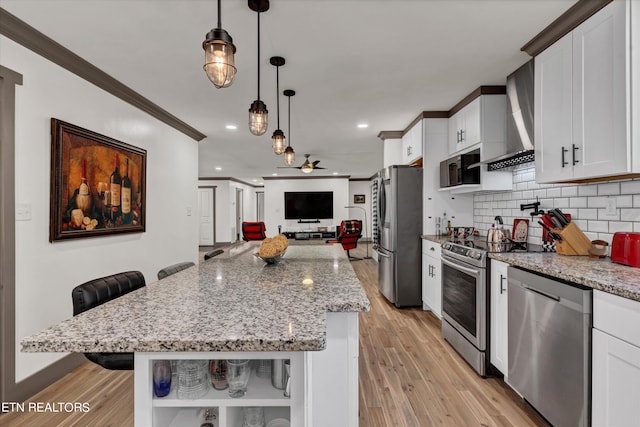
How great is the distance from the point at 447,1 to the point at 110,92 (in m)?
2.82

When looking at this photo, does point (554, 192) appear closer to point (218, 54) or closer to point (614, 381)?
point (614, 381)

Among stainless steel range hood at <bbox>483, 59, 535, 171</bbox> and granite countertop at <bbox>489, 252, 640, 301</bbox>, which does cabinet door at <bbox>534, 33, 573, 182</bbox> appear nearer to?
stainless steel range hood at <bbox>483, 59, 535, 171</bbox>

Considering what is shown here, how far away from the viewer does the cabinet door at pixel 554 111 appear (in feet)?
6.83

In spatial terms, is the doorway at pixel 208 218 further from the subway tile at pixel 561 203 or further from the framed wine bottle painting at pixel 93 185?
the subway tile at pixel 561 203

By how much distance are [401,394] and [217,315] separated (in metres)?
1.66

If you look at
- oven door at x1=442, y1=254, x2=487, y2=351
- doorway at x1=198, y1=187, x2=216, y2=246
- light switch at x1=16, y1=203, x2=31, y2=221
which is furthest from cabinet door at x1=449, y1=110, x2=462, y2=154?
doorway at x1=198, y1=187, x2=216, y2=246

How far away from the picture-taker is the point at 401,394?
2205mm

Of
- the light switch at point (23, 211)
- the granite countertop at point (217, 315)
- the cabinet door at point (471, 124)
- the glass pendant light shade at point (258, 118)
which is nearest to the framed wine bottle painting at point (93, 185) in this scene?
the light switch at point (23, 211)

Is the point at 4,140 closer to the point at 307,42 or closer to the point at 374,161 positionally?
the point at 307,42

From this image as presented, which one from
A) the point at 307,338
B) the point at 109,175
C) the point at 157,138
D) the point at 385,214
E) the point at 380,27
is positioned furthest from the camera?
the point at 385,214

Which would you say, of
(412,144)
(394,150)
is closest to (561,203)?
(412,144)

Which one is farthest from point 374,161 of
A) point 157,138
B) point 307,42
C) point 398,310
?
point 307,42

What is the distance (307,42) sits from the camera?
236 cm

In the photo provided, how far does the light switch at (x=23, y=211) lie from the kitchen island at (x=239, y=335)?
1273 millimetres
